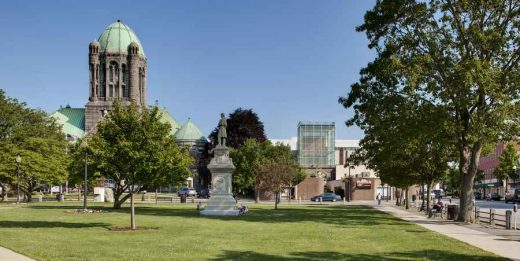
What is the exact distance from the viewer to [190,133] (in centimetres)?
14575

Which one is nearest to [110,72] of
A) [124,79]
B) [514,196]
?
→ [124,79]

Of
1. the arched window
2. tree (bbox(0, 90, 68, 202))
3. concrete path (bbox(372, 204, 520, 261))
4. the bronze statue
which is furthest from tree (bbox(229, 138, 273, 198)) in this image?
the arched window

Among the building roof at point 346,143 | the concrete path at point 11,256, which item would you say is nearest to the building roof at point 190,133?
the building roof at point 346,143

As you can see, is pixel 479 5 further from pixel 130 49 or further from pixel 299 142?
pixel 130 49

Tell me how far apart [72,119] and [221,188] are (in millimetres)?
111670

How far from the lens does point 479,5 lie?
3136 cm

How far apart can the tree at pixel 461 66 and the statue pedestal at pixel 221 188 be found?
9831 millimetres

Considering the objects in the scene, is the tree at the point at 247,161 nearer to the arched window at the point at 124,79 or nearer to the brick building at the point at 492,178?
the brick building at the point at 492,178

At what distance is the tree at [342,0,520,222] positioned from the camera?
29656 millimetres

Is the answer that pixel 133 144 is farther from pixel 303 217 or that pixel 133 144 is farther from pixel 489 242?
pixel 489 242

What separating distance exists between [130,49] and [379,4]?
108 m

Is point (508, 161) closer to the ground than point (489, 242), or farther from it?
farther from it

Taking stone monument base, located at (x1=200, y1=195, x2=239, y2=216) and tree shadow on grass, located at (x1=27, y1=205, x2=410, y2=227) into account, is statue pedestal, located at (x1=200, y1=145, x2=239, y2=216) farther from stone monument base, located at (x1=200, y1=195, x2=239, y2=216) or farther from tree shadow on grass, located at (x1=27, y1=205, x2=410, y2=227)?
tree shadow on grass, located at (x1=27, y1=205, x2=410, y2=227)

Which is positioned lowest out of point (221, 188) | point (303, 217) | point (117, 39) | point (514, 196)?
point (514, 196)
